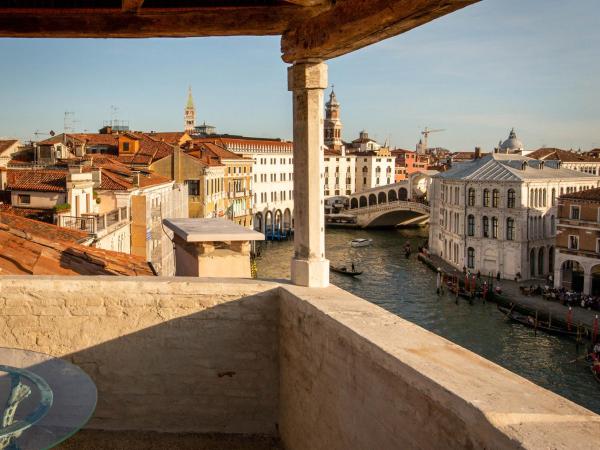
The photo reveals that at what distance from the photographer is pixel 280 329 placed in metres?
3.64

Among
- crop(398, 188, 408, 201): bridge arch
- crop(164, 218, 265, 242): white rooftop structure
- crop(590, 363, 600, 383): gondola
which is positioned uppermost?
crop(164, 218, 265, 242): white rooftop structure

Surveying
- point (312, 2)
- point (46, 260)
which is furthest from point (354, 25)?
point (46, 260)

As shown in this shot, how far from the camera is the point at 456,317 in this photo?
22203 mm

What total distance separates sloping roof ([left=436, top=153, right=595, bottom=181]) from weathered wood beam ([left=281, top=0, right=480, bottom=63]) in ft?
84.1

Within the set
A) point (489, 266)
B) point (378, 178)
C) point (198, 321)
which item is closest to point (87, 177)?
point (198, 321)

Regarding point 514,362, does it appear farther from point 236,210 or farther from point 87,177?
point 236,210

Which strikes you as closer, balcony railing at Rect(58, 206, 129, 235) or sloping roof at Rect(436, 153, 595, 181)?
balcony railing at Rect(58, 206, 129, 235)

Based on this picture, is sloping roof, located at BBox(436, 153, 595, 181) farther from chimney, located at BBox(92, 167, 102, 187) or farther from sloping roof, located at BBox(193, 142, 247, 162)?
chimney, located at BBox(92, 167, 102, 187)

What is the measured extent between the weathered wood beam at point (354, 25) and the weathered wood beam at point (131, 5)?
79 cm

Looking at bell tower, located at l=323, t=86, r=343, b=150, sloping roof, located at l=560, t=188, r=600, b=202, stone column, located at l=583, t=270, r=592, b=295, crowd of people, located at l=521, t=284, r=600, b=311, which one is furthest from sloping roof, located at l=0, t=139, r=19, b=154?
bell tower, located at l=323, t=86, r=343, b=150

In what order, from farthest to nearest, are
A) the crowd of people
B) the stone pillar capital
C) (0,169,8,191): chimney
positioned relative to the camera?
the crowd of people → (0,169,8,191): chimney → the stone pillar capital

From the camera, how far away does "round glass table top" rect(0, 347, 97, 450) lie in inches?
82.9

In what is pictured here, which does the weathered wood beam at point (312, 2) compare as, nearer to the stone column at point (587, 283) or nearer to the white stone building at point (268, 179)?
the stone column at point (587, 283)

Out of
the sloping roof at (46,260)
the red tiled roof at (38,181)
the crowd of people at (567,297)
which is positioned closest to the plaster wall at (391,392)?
the sloping roof at (46,260)
